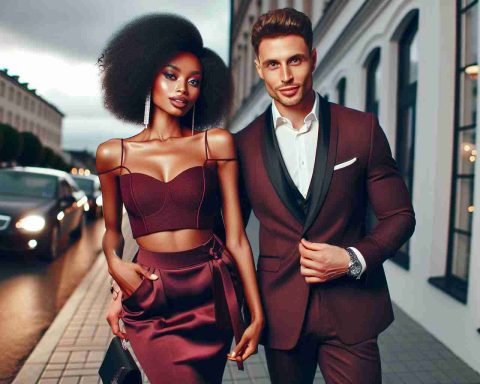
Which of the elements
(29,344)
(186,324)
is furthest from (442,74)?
(29,344)

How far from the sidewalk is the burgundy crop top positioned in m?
2.56

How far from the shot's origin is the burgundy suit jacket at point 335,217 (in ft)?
6.70

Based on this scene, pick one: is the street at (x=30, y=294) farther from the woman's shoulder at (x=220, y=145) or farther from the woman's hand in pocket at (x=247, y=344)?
the woman's shoulder at (x=220, y=145)

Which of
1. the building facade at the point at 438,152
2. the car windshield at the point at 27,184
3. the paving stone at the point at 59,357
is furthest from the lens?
the car windshield at the point at 27,184

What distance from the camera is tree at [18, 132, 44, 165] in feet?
158

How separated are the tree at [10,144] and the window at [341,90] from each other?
119ft

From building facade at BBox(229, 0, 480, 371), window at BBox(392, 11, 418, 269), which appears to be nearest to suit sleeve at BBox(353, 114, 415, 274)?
building facade at BBox(229, 0, 480, 371)

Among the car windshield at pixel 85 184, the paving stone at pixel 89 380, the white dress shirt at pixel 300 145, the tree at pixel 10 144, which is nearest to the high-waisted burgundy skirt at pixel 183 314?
the white dress shirt at pixel 300 145

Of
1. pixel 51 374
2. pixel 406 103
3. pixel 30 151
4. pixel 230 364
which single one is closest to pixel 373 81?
pixel 406 103

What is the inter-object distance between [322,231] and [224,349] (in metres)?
0.66

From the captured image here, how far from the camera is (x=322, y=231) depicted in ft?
6.81

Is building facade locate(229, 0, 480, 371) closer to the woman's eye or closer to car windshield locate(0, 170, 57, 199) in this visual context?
the woman's eye

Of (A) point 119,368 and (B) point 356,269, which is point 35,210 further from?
(B) point 356,269

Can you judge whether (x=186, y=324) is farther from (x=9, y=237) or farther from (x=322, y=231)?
(x=9, y=237)
